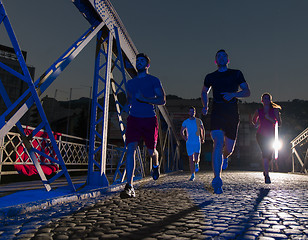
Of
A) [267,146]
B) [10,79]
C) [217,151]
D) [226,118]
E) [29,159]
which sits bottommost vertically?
[29,159]

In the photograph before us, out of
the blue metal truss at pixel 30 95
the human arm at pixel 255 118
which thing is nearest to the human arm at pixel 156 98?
the blue metal truss at pixel 30 95

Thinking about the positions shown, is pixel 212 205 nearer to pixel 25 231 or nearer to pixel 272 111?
pixel 25 231

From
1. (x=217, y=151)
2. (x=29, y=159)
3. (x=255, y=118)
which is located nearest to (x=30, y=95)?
(x=217, y=151)

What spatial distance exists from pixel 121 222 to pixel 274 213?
166cm

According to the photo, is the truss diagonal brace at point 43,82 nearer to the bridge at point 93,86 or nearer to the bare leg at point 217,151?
the bridge at point 93,86

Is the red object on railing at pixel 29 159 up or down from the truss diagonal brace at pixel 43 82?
down

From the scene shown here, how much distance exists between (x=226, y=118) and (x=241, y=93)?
445mm

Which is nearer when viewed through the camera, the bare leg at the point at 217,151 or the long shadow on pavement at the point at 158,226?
the long shadow on pavement at the point at 158,226

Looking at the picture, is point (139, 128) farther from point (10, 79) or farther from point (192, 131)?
point (10, 79)

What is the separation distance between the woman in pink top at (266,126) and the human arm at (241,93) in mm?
2734

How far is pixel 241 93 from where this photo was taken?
4504 mm

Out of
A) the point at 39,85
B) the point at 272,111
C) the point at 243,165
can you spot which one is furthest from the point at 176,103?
the point at 39,85

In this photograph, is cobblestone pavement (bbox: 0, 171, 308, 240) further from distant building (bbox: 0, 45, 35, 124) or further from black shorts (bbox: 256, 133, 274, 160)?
distant building (bbox: 0, 45, 35, 124)

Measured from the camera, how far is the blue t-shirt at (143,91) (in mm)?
4699
